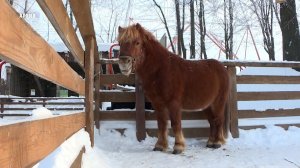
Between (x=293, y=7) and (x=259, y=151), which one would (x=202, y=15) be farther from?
(x=259, y=151)

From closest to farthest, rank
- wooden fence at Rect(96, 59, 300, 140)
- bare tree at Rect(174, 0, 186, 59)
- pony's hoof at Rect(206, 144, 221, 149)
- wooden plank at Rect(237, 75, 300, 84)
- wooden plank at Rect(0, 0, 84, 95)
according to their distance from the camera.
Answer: wooden plank at Rect(0, 0, 84, 95), pony's hoof at Rect(206, 144, 221, 149), wooden fence at Rect(96, 59, 300, 140), wooden plank at Rect(237, 75, 300, 84), bare tree at Rect(174, 0, 186, 59)

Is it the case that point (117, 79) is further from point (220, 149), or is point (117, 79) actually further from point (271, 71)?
point (271, 71)

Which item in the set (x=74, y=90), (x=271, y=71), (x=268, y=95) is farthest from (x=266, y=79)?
(x=74, y=90)

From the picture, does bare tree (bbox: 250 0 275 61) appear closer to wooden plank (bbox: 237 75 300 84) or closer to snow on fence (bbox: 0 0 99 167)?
wooden plank (bbox: 237 75 300 84)

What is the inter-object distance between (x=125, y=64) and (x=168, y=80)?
2.78 ft

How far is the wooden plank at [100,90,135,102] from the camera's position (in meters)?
7.34

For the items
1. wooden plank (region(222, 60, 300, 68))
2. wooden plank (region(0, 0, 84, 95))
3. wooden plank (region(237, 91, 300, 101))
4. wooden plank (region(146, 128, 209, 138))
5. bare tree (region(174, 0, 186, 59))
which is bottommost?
wooden plank (region(146, 128, 209, 138))

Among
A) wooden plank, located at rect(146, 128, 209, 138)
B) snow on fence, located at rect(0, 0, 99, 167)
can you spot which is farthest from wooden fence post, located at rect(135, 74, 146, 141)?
snow on fence, located at rect(0, 0, 99, 167)

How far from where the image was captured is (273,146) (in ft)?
22.6

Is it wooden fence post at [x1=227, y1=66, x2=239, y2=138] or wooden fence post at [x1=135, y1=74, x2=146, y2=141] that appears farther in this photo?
wooden fence post at [x1=227, y1=66, x2=239, y2=138]

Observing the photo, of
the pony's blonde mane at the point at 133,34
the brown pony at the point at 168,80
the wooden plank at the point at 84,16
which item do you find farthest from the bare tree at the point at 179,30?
the wooden plank at the point at 84,16

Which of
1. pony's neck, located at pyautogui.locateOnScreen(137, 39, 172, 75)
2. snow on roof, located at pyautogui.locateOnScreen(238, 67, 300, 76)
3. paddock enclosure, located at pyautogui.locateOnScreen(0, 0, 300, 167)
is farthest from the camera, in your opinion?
snow on roof, located at pyautogui.locateOnScreen(238, 67, 300, 76)

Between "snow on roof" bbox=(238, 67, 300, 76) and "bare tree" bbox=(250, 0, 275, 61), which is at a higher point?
"bare tree" bbox=(250, 0, 275, 61)

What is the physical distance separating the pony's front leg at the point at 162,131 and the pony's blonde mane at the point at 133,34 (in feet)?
3.74
